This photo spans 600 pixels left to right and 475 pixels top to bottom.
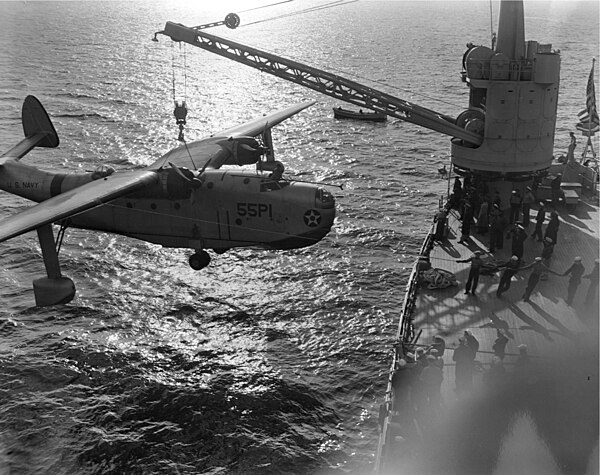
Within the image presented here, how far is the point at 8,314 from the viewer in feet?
110

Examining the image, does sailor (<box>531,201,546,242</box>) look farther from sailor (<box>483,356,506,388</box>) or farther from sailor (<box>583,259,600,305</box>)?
sailor (<box>483,356,506,388</box>)

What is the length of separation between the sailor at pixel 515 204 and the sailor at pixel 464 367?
495 inches

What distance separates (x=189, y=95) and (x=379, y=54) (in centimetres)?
7485

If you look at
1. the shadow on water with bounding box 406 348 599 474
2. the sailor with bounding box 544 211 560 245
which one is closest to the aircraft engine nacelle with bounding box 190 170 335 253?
the shadow on water with bounding box 406 348 599 474

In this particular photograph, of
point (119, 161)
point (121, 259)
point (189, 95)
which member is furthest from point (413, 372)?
point (189, 95)

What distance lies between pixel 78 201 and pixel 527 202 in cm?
2192

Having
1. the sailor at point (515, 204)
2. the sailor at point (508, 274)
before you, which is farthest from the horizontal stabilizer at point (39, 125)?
the sailor at point (508, 274)

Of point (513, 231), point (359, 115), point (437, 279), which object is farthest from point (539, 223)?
point (359, 115)

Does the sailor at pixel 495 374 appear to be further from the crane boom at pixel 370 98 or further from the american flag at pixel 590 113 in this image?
the american flag at pixel 590 113

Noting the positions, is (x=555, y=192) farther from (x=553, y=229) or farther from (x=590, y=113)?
(x=590, y=113)

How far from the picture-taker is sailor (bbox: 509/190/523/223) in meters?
29.9

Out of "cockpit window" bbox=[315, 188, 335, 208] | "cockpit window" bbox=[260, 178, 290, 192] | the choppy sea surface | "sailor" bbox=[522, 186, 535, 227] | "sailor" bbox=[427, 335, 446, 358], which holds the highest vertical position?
"cockpit window" bbox=[260, 178, 290, 192]

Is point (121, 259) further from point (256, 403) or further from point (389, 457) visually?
point (389, 457)

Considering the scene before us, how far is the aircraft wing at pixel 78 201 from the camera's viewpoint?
78.9 ft
